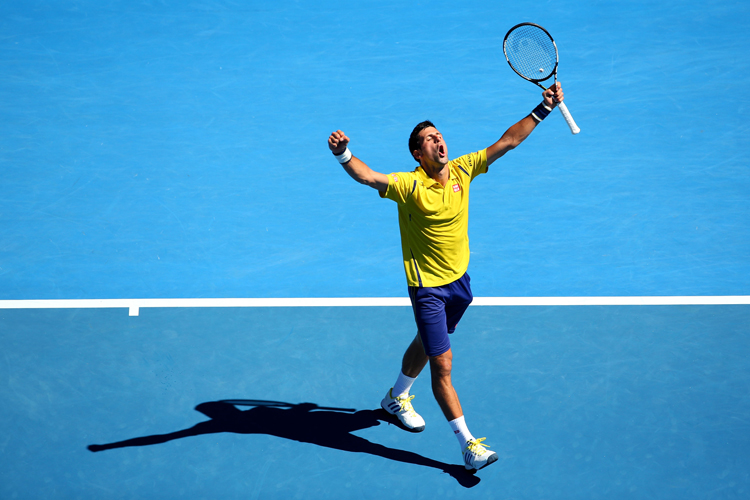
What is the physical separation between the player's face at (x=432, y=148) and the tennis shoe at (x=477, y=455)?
1817 millimetres

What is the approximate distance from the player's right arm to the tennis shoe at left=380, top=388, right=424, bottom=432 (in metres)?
1.54

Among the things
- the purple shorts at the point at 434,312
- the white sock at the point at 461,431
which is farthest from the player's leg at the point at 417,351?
the white sock at the point at 461,431

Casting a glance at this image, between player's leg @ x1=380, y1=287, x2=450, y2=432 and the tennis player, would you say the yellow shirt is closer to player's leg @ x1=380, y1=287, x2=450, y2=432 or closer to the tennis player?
the tennis player

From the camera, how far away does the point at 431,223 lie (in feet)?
14.7

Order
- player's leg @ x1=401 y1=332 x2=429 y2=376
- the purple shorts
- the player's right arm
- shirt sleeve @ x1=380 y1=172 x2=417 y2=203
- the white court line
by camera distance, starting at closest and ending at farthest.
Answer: the player's right arm < shirt sleeve @ x1=380 y1=172 x2=417 y2=203 < the purple shorts < player's leg @ x1=401 y1=332 x2=429 y2=376 < the white court line

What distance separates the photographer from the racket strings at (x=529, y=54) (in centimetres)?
538

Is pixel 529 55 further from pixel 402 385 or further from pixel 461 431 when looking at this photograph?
pixel 461 431

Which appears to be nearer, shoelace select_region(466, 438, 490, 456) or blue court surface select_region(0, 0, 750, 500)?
shoelace select_region(466, 438, 490, 456)

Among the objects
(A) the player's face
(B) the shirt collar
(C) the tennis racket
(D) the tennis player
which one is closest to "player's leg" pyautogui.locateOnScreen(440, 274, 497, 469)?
(D) the tennis player

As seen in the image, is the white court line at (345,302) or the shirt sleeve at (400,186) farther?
the white court line at (345,302)

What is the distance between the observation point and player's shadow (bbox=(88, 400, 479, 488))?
15.8ft

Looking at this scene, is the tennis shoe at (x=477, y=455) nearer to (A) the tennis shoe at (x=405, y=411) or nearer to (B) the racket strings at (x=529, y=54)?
(A) the tennis shoe at (x=405, y=411)

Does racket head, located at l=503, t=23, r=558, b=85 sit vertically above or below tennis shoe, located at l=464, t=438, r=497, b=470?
above

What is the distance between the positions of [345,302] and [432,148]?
221cm
